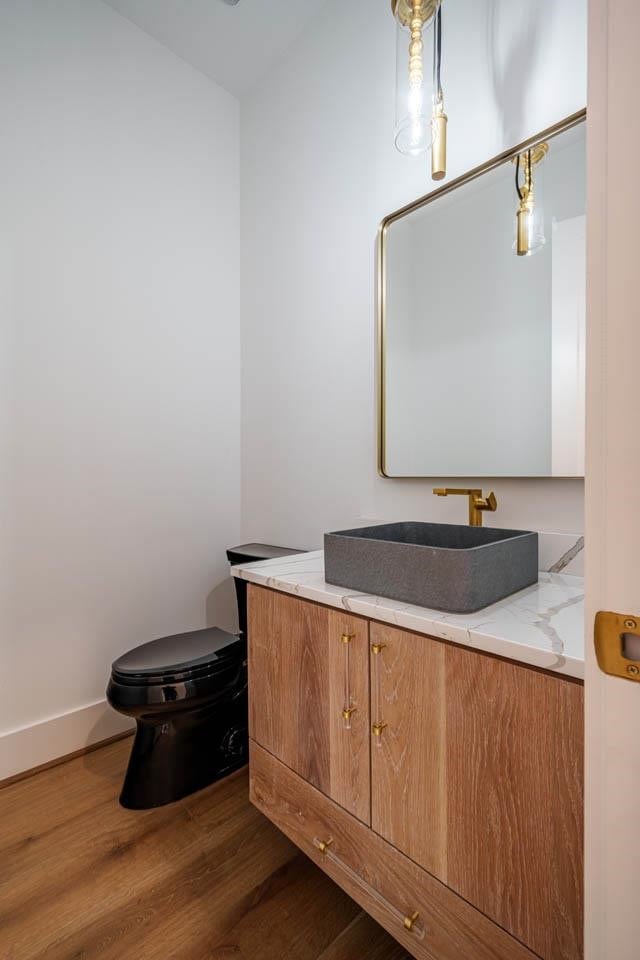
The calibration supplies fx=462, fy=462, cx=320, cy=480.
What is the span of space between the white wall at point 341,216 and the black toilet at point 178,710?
0.61 m

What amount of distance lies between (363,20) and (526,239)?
1.18m

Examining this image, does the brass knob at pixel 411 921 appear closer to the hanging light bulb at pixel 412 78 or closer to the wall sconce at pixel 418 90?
the wall sconce at pixel 418 90

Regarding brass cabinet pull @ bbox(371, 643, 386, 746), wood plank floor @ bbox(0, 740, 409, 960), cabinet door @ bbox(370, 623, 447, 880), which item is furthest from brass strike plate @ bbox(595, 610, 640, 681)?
wood plank floor @ bbox(0, 740, 409, 960)

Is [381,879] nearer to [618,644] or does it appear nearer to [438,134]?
[618,644]

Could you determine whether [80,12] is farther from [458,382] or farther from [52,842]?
[52,842]

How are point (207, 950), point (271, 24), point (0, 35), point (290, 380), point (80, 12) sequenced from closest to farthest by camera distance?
point (207, 950) < point (0, 35) < point (80, 12) < point (271, 24) < point (290, 380)

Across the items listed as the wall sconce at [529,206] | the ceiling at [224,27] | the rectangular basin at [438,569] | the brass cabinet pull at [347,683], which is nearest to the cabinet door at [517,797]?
the rectangular basin at [438,569]

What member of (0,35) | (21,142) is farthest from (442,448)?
(0,35)

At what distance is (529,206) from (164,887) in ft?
6.69

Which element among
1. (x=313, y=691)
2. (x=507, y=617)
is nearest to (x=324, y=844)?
(x=313, y=691)

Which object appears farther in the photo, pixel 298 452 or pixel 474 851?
pixel 298 452

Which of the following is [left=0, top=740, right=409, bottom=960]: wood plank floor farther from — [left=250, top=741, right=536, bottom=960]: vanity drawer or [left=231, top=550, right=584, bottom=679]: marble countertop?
[left=231, top=550, right=584, bottom=679]: marble countertop

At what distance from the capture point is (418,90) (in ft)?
4.20

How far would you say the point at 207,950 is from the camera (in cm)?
103
